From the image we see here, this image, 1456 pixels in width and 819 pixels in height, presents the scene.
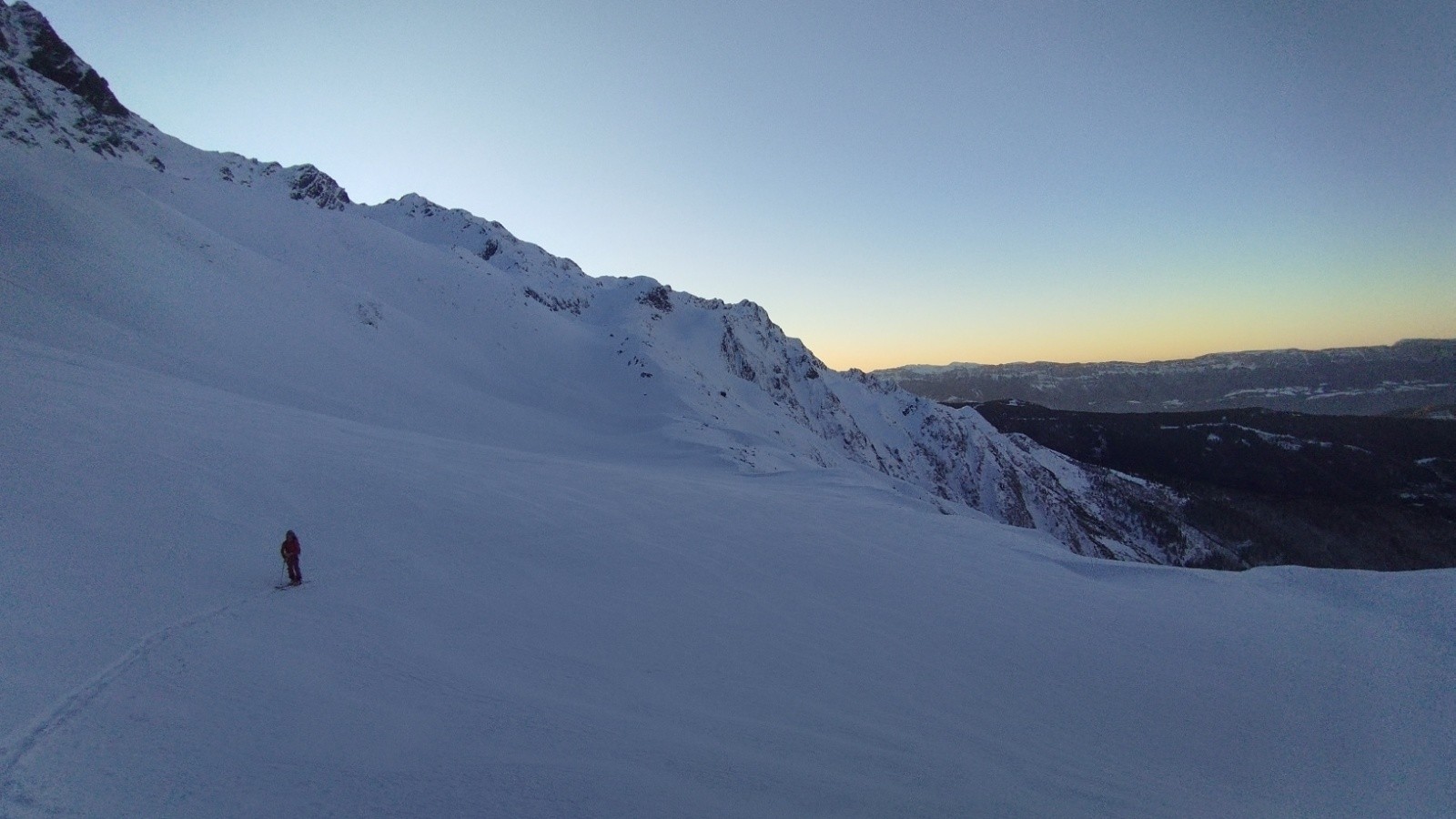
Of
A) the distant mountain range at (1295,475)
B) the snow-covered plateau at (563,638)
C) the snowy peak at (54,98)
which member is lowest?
the distant mountain range at (1295,475)

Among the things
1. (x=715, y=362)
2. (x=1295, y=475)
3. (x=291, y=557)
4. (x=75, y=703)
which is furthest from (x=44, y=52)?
(x=1295, y=475)

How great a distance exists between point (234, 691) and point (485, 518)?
8415 millimetres

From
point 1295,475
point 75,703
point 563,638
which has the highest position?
point 75,703

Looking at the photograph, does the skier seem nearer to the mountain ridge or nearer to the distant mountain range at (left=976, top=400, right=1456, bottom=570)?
the mountain ridge

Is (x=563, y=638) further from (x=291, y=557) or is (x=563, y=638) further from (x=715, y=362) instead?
(x=715, y=362)

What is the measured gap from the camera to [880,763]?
24.6ft

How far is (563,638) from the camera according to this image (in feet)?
32.4

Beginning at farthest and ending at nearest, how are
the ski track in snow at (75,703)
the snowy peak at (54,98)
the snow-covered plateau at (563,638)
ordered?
the snowy peak at (54,98) < the snow-covered plateau at (563,638) < the ski track in snow at (75,703)

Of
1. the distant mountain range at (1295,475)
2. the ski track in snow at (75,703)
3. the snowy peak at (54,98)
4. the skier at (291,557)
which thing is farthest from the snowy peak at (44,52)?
the distant mountain range at (1295,475)

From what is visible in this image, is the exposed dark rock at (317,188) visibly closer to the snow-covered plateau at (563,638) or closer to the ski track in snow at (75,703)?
the snow-covered plateau at (563,638)

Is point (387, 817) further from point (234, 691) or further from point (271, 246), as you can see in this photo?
point (271, 246)

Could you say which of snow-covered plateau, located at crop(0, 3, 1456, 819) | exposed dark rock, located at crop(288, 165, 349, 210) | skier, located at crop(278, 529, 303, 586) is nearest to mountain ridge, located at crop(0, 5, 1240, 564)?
exposed dark rock, located at crop(288, 165, 349, 210)

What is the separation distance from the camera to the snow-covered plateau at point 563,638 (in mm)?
6348

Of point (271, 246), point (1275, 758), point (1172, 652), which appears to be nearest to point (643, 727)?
point (1275, 758)
